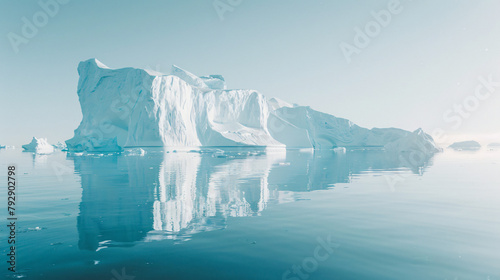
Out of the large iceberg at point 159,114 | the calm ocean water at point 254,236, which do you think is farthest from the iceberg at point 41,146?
the calm ocean water at point 254,236

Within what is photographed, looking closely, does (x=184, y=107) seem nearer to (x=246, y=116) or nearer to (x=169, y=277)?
(x=246, y=116)

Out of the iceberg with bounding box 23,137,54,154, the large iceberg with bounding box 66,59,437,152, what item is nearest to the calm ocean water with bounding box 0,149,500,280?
the large iceberg with bounding box 66,59,437,152

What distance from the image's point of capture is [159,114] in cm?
5175

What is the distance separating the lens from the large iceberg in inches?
2008

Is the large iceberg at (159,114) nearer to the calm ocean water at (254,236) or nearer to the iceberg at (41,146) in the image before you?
the iceberg at (41,146)

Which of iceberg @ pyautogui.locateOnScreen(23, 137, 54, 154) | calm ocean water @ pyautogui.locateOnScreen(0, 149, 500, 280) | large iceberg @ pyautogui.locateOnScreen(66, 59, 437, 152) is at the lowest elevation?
calm ocean water @ pyautogui.locateOnScreen(0, 149, 500, 280)

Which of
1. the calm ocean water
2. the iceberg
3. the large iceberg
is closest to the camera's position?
the calm ocean water

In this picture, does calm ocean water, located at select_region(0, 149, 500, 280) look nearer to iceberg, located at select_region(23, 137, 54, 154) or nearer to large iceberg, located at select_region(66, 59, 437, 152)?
large iceberg, located at select_region(66, 59, 437, 152)

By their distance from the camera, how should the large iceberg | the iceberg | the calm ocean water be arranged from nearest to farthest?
1. the calm ocean water
2. the large iceberg
3. the iceberg

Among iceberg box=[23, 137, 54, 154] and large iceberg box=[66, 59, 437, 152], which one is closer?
large iceberg box=[66, 59, 437, 152]

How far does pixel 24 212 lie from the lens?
7.46 meters

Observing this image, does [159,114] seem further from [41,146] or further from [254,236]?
[254,236]

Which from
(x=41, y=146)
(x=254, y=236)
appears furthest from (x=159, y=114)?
(x=254, y=236)

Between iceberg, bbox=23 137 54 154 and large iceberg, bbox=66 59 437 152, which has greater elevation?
large iceberg, bbox=66 59 437 152
